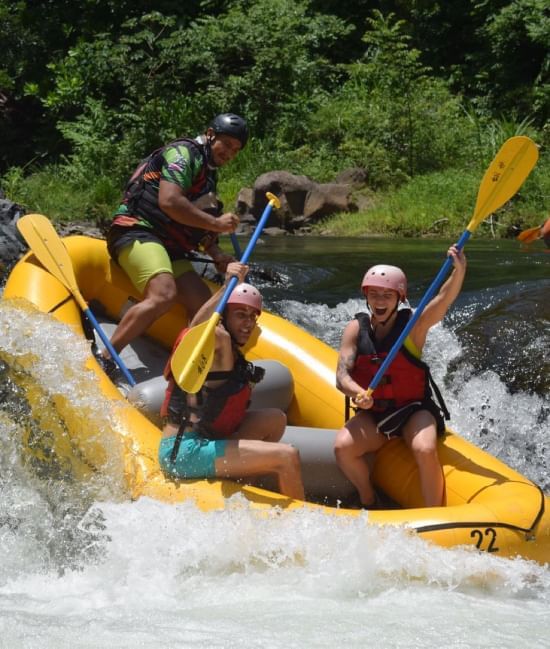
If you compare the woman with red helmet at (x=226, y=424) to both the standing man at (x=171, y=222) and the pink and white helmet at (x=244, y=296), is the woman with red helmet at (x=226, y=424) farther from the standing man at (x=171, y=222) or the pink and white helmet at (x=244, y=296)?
the standing man at (x=171, y=222)

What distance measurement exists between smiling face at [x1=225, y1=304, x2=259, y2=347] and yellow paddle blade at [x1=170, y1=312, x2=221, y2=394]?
11 centimetres

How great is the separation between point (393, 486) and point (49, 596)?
1323mm

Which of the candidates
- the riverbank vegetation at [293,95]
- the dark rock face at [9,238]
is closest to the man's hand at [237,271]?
the dark rock face at [9,238]

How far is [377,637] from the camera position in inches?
114

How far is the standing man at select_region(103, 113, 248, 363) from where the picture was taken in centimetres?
444

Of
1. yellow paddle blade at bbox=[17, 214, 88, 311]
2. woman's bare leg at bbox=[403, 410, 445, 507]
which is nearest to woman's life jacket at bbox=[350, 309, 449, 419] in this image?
woman's bare leg at bbox=[403, 410, 445, 507]

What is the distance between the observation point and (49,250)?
15.7 feet

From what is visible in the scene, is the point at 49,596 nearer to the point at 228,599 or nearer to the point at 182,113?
the point at 228,599

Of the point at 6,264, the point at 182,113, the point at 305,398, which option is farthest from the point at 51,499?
the point at 182,113

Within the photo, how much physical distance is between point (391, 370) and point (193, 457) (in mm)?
762

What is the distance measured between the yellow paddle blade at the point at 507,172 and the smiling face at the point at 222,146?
3.61 ft

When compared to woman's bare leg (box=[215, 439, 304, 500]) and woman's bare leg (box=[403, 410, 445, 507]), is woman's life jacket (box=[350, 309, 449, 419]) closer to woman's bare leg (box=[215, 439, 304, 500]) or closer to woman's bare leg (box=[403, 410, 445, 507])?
woman's bare leg (box=[403, 410, 445, 507])

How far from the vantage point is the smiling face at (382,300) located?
3656mm

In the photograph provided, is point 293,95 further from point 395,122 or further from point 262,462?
point 262,462
